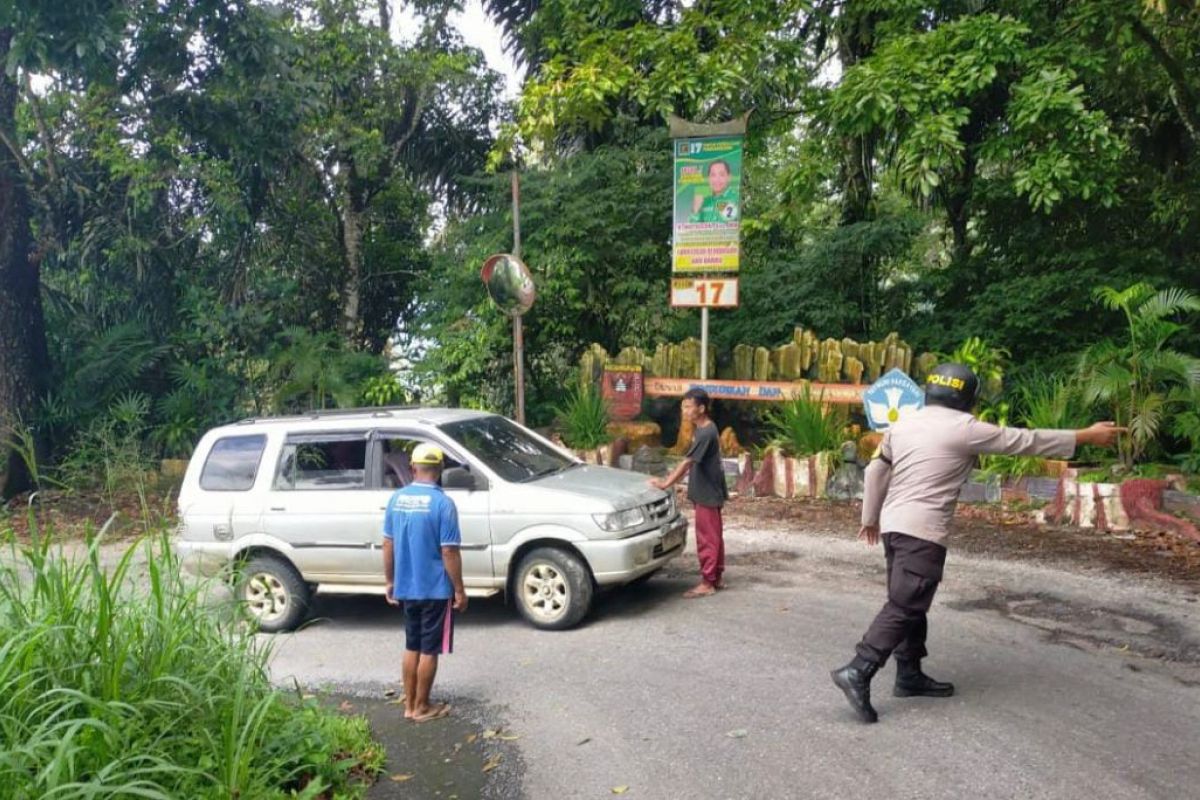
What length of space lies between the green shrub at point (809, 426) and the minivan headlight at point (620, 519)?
4538 millimetres

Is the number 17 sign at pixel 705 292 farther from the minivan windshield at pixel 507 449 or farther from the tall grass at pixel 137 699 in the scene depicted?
the tall grass at pixel 137 699

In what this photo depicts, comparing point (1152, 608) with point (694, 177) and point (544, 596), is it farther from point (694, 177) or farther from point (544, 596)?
point (694, 177)

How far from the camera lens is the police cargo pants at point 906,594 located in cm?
497

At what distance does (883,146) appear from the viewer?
Answer: 13.8m

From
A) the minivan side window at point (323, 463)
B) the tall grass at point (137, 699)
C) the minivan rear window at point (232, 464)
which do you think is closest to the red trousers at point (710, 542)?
the minivan side window at point (323, 463)

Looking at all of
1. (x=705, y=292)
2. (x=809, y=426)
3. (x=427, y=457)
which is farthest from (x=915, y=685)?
(x=705, y=292)

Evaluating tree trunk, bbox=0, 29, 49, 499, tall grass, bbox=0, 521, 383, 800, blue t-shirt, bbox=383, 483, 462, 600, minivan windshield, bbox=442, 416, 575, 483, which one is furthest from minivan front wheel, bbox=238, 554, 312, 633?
tree trunk, bbox=0, 29, 49, 499

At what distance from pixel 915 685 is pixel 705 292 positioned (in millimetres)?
7201

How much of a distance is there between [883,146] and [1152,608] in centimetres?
856

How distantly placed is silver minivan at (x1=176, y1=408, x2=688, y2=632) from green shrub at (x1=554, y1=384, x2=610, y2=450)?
4.11 m

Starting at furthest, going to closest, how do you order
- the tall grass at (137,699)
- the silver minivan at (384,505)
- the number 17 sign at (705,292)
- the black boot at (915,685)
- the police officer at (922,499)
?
the number 17 sign at (705,292) < the silver minivan at (384,505) < the black boot at (915,685) < the police officer at (922,499) < the tall grass at (137,699)

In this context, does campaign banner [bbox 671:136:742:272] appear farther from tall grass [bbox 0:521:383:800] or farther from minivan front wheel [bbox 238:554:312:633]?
tall grass [bbox 0:521:383:800]

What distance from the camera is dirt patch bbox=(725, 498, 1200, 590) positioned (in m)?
8.06

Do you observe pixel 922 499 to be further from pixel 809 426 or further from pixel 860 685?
pixel 809 426
